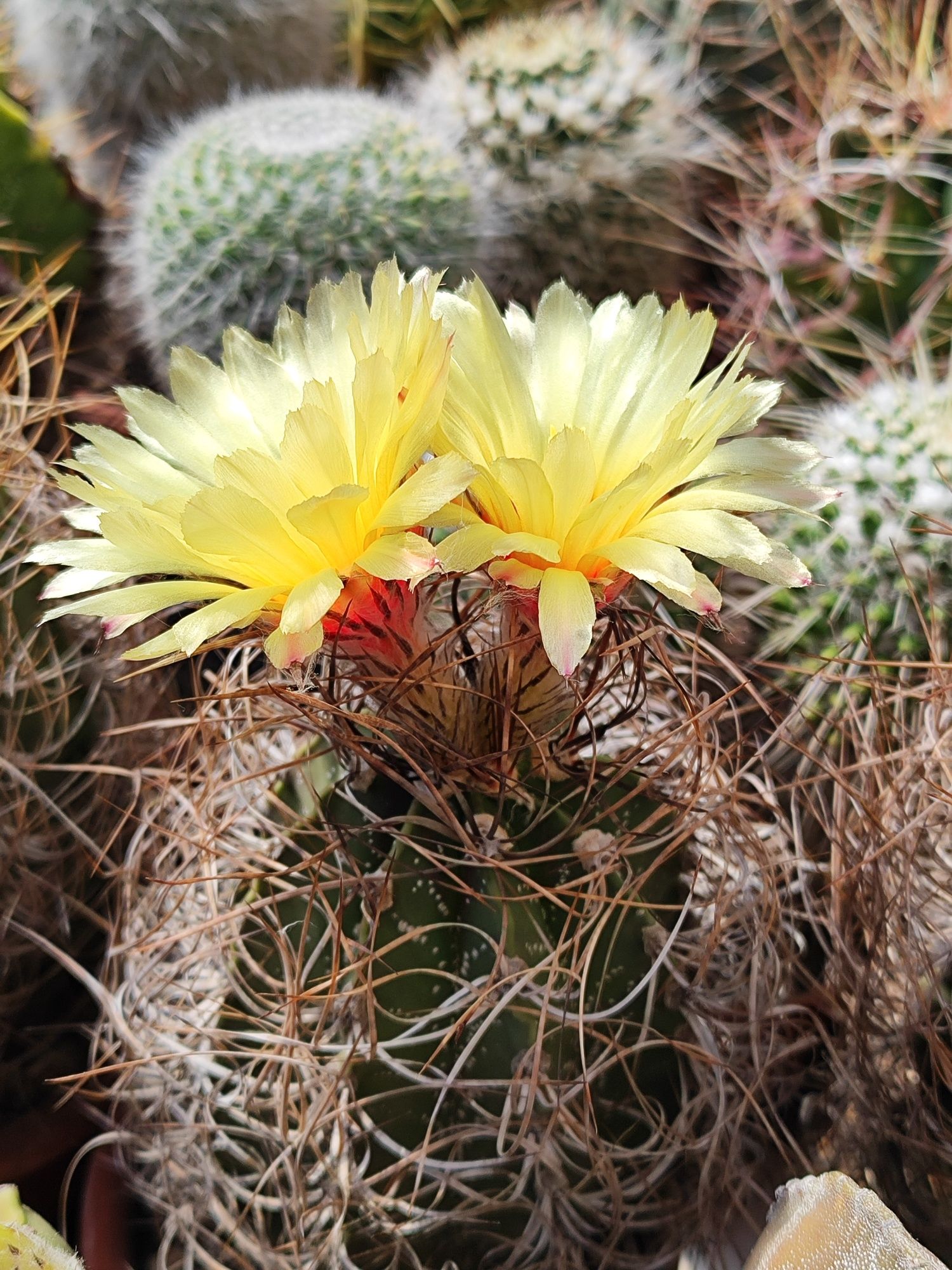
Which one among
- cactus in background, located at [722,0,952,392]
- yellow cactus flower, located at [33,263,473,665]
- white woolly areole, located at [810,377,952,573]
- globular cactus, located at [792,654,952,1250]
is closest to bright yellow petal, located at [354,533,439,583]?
yellow cactus flower, located at [33,263,473,665]

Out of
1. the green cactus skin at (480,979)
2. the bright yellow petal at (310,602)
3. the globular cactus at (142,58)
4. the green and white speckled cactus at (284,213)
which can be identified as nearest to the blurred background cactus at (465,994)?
the green cactus skin at (480,979)

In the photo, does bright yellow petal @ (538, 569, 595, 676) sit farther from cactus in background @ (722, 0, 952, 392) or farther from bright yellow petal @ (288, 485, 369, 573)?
cactus in background @ (722, 0, 952, 392)

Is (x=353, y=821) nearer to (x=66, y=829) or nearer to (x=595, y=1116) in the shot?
(x=595, y=1116)

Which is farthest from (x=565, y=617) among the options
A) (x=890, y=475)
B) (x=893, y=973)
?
(x=890, y=475)

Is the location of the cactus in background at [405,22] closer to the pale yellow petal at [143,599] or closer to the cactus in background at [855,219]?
the cactus in background at [855,219]

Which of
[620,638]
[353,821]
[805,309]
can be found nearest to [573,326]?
[620,638]

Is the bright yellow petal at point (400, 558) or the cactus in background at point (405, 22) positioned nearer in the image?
the bright yellow petal at point (400, 558)
